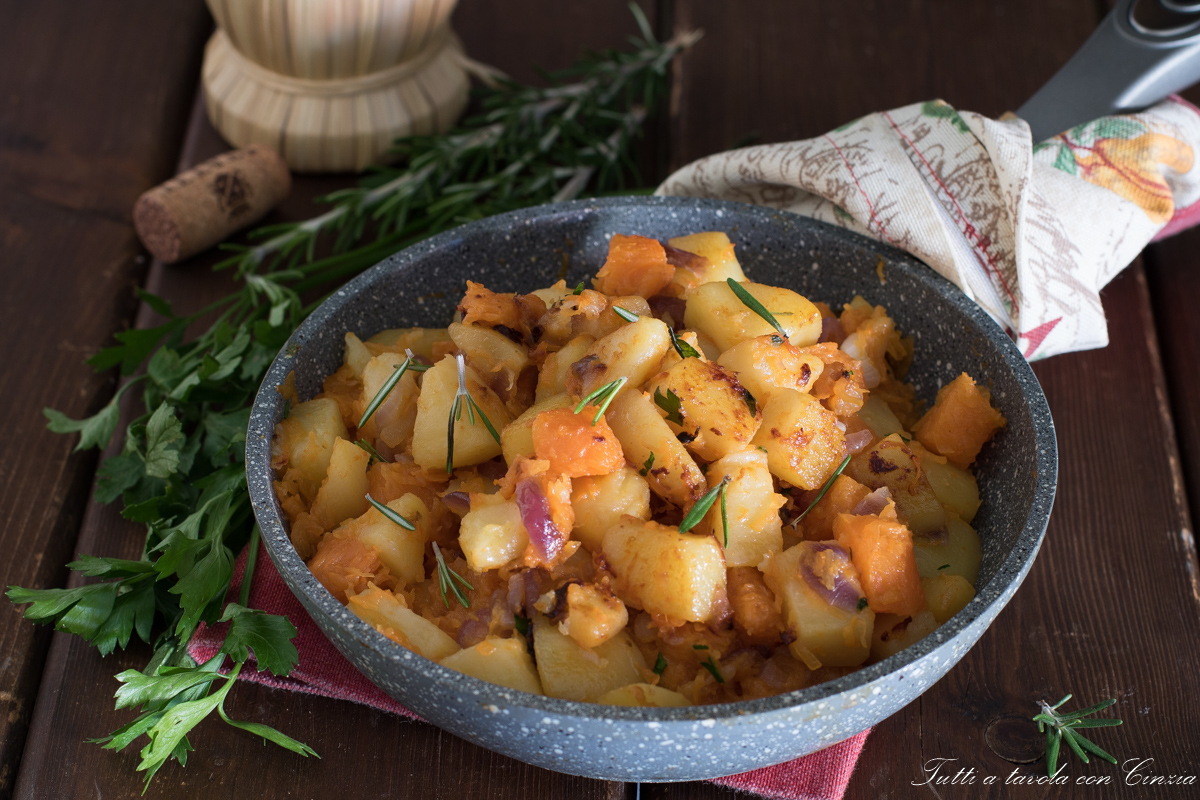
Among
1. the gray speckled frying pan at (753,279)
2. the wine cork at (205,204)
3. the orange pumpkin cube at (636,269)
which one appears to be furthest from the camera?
the wine cork at (205,204)

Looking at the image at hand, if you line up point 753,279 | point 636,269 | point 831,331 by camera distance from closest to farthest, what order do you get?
point 636,269 < point 831,331 < point 753,279

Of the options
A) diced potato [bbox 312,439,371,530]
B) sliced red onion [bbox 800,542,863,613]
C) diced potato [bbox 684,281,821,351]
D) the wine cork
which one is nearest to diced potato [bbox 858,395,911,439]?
diced potato [bbox 684,281,821,351]

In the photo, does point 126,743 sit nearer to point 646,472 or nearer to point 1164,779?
→ point 646,472

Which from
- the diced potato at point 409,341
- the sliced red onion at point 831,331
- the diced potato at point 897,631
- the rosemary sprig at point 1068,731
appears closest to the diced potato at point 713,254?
the sliced red onion at point 831,331

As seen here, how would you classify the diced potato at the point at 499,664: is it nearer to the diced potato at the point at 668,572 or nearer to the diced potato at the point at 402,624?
the diced potato at the point at 402,624

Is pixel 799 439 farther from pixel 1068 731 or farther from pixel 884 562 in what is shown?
pixel 1068 731

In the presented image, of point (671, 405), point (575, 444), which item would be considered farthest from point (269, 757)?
point (671, 405)

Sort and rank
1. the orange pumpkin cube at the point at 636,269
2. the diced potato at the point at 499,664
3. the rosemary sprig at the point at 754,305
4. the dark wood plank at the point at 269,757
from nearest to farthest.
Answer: the diced potato at the point at 499,664 < the dark wood plank at the point at 269,757 < the rosemary sprig at the point at 754,305 < the orange pumpkin cube at the point at 636,269
